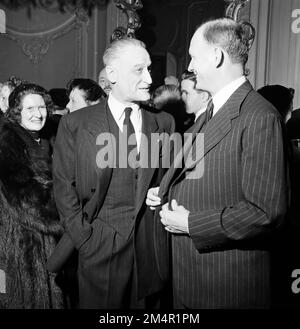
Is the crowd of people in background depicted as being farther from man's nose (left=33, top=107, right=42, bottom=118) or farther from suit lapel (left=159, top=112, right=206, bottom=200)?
suit lapel (left=159, top=112, right=206, bottom=200)

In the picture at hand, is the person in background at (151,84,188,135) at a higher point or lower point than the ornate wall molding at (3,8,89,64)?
lower

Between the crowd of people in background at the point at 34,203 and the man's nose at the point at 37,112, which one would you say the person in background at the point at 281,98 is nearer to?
the crowd of people in background at the point at 34,203

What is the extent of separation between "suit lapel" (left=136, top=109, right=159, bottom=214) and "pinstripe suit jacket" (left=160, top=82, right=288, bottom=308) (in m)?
0.19

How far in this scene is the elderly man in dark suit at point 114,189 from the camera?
1487 mm

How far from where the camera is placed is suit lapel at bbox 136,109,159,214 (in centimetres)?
147

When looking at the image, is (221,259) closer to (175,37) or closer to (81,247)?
(81,247)

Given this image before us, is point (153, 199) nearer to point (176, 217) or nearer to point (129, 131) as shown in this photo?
point (176, 217)

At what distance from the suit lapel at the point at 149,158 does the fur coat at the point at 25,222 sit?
42cm

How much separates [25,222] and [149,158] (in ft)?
1.86

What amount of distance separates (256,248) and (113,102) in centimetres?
77

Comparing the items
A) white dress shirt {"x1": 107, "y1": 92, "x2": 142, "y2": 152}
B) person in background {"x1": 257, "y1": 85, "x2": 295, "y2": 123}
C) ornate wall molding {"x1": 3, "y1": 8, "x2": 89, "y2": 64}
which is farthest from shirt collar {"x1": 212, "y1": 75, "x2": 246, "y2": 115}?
ornate wall molding {"x1": 3, "y1": 8, "x2": 89, "y2": 64}

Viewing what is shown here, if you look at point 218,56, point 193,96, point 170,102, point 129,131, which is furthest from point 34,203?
point 170,102

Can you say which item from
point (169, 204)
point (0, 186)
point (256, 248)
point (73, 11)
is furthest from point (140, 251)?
point (73, 11)
